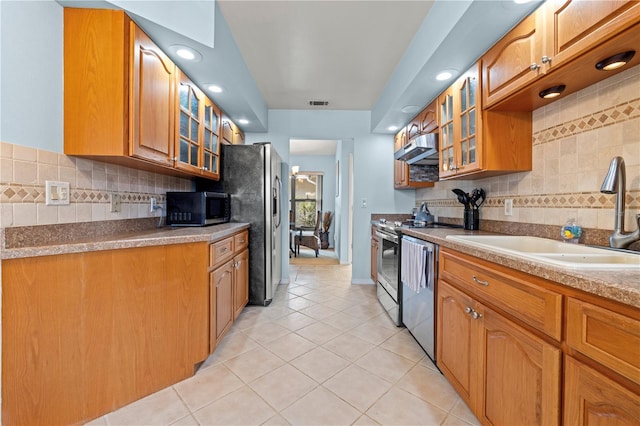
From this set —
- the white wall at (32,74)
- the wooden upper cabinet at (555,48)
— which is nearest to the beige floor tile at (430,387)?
the wooden upper cabinet at (555,48)

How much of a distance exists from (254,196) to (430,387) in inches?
86.5

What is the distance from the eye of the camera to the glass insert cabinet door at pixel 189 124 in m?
2.03

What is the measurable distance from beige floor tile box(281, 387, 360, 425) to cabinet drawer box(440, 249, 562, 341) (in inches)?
35.2

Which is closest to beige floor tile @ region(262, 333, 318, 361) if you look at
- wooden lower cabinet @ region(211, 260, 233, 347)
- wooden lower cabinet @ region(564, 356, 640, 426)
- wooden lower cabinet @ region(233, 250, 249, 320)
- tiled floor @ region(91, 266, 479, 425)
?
tiled floor @ region(91, 266, 479, 425)

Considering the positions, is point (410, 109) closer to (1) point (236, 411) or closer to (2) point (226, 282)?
(2) point (226, 282)

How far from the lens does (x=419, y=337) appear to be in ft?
6.62

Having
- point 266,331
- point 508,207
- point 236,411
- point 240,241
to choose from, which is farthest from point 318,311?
point 508,207

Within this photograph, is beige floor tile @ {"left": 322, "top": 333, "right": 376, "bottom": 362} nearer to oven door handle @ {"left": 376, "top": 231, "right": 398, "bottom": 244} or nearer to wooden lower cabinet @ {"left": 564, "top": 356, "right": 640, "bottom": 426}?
oven door handle @ {"left": 376, "top": 231, "right": 398, "bottom": 244}

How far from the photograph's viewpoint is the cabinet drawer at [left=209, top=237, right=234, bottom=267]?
1.81m

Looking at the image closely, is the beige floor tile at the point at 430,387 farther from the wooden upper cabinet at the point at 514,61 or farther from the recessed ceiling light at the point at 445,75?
the recessed ceiling light at the point at 445,75

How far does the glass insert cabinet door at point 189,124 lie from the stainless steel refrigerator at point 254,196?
1.89 feet

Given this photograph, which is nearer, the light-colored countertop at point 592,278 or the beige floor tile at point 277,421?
the light-colored countertop at point 592,278

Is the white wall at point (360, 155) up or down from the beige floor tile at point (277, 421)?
up

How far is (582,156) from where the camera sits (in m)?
1.41
